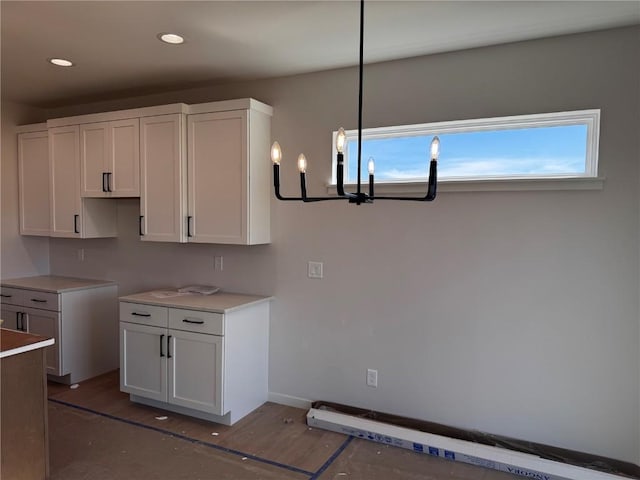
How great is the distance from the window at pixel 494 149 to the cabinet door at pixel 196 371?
5.25ft

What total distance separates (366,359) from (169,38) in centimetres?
250

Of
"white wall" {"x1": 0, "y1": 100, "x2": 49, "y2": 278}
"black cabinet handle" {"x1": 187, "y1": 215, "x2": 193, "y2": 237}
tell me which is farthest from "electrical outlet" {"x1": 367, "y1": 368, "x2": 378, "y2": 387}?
"white wall" {"x1": 0, "y1": 100, "x2": 49, "y2": 278}

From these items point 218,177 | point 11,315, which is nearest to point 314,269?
point 218,177

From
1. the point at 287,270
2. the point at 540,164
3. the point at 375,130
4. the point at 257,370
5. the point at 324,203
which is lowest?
the point at 257,370

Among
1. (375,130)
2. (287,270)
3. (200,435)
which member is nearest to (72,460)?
(200,435)

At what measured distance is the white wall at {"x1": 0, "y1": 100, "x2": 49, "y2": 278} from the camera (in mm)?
4262

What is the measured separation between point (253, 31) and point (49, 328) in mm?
3045

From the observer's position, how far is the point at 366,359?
3.20 m

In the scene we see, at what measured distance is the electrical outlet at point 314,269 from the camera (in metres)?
3.34

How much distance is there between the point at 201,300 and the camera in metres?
3.33

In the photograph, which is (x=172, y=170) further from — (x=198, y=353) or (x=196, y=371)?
(x=196, y=371)

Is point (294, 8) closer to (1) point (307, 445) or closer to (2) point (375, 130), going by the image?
(2) point (375, 130)

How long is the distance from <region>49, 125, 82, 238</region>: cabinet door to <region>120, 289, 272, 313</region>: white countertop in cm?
115

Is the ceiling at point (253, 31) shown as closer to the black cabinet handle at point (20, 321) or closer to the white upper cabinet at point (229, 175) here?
the white upper cabinet at point (229, 175)
